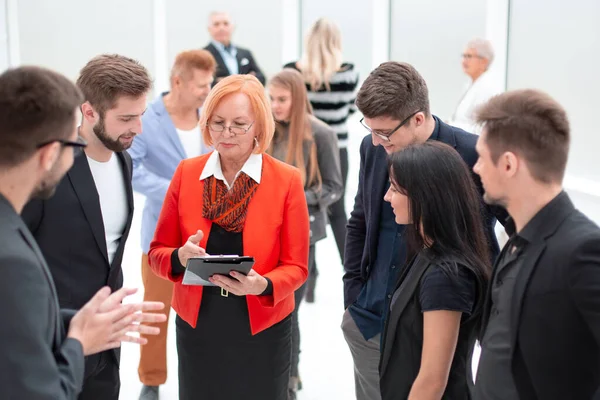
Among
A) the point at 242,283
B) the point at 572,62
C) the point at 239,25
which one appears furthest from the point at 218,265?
the point at 239,25

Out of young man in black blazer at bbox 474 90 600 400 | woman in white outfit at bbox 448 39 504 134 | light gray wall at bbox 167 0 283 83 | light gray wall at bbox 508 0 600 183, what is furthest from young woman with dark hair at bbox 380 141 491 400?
light gray wall at bbox 167 0 283 83

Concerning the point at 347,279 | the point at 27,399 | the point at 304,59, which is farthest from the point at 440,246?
the point at 304,59

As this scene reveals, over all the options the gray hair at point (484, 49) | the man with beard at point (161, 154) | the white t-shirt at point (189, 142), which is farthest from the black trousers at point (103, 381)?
the gray hair at point (484, 49)

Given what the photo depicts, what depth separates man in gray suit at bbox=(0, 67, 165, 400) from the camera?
1.70 m

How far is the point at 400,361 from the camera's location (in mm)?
2459

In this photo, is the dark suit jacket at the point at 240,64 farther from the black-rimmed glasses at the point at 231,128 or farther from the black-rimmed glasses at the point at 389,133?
the black-rimmed glasses at the point at 389,133

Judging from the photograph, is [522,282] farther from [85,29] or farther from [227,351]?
[85,29]

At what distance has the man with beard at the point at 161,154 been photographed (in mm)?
4359

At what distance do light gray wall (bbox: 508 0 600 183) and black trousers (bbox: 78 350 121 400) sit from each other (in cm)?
467

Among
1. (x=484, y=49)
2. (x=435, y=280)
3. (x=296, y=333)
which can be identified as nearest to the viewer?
(x=435, y=280)

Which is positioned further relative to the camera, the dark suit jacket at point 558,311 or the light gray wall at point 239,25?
the light gray wall at point 239,25

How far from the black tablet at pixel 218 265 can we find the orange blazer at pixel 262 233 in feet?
0.82

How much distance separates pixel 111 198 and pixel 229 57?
4773 millimetres

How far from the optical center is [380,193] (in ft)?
9.78
